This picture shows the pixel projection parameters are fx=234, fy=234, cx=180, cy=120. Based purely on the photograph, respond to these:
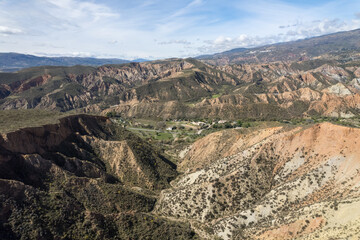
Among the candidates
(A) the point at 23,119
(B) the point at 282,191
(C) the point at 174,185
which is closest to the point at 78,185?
(C) the point at 174,185

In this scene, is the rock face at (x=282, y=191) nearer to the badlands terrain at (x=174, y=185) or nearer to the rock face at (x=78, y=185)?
the badlands terrain at (x=174, y=185)

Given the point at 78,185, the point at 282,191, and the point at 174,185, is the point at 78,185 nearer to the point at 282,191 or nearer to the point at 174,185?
the point at 174,185

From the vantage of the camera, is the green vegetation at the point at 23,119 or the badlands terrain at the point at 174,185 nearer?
the badlands terrain at the point at 174,185

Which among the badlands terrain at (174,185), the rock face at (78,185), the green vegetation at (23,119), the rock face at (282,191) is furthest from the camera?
the green vegetation at (23,119)

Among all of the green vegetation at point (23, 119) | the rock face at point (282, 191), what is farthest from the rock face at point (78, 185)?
the rock face at point (282, 191)

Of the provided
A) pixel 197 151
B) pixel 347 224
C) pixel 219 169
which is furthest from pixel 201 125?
pixel 347 224
